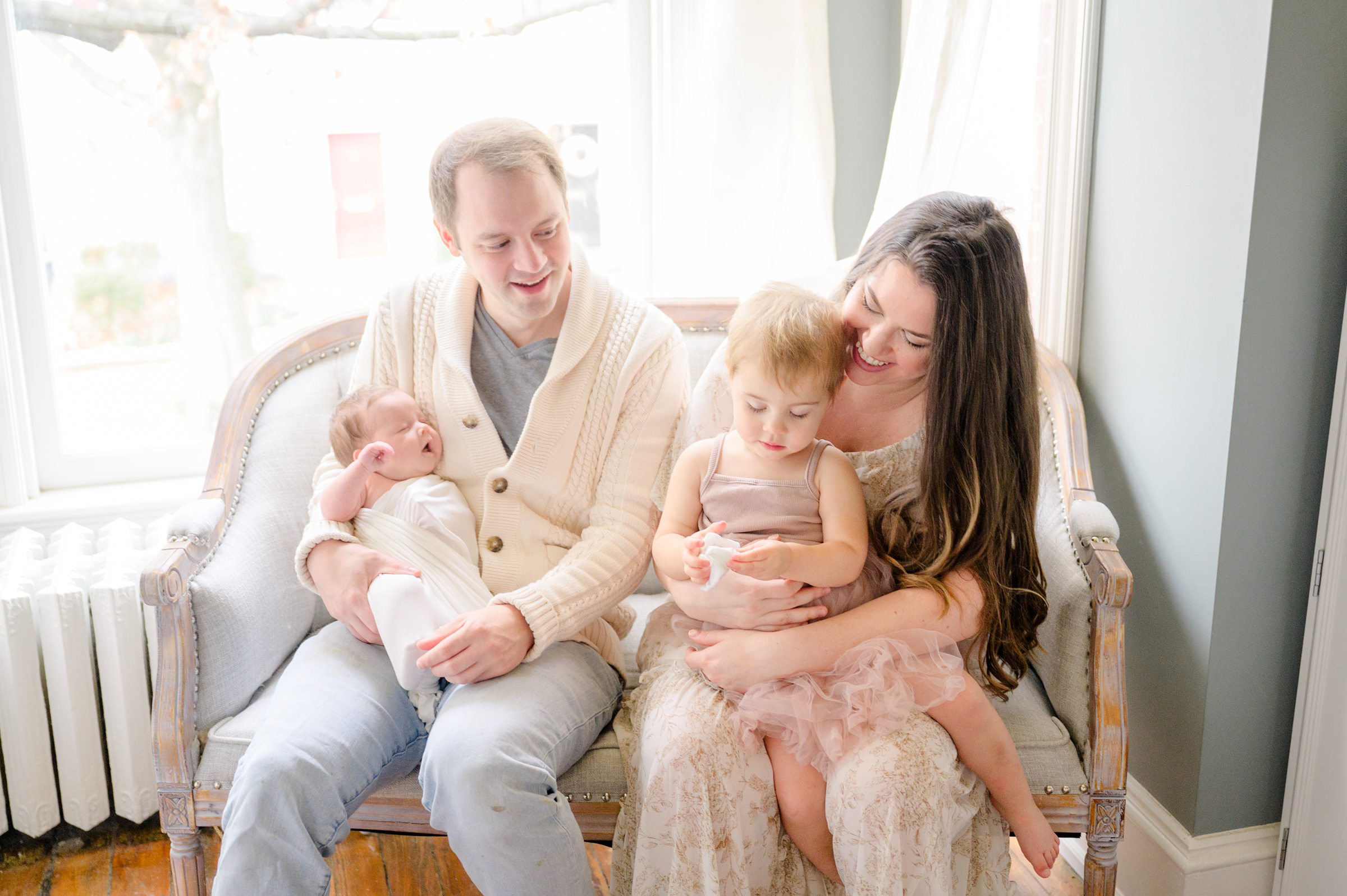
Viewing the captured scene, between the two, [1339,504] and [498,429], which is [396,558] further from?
[1339,504]

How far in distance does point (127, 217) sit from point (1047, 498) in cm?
210

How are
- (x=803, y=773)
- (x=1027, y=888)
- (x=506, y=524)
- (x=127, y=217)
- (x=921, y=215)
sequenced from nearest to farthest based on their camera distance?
(x=803, y=773) → (x=921, y=215) → (x=506, y=524) → (x=1027, y=888) → (x=127, y=217)

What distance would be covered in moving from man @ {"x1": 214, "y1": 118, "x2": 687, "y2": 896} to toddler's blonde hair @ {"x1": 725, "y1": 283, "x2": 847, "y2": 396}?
0.26 m

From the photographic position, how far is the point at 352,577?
5.08 feet

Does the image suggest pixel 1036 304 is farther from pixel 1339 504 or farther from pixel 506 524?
pixel 506 524

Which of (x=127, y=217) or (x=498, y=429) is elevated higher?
(x=127, y=217)

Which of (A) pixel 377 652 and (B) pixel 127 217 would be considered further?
(B) pixel 127 217

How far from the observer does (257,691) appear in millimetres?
1688

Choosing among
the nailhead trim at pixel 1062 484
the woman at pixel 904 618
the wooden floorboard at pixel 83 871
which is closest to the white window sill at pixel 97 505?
the wooden floorboard at pixel 83 871

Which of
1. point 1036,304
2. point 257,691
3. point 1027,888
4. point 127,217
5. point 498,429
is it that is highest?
point 127,217

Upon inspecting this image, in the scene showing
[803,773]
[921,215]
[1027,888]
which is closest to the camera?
[803,773]

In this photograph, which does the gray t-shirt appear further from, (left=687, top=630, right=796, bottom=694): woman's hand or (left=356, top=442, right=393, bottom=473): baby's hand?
(left=687, top=630, right=796, bottom=694): woman's hand

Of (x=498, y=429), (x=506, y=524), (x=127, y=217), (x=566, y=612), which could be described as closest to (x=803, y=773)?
(x=566, y=612)

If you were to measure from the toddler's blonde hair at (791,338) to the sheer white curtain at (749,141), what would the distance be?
89 centimetres
